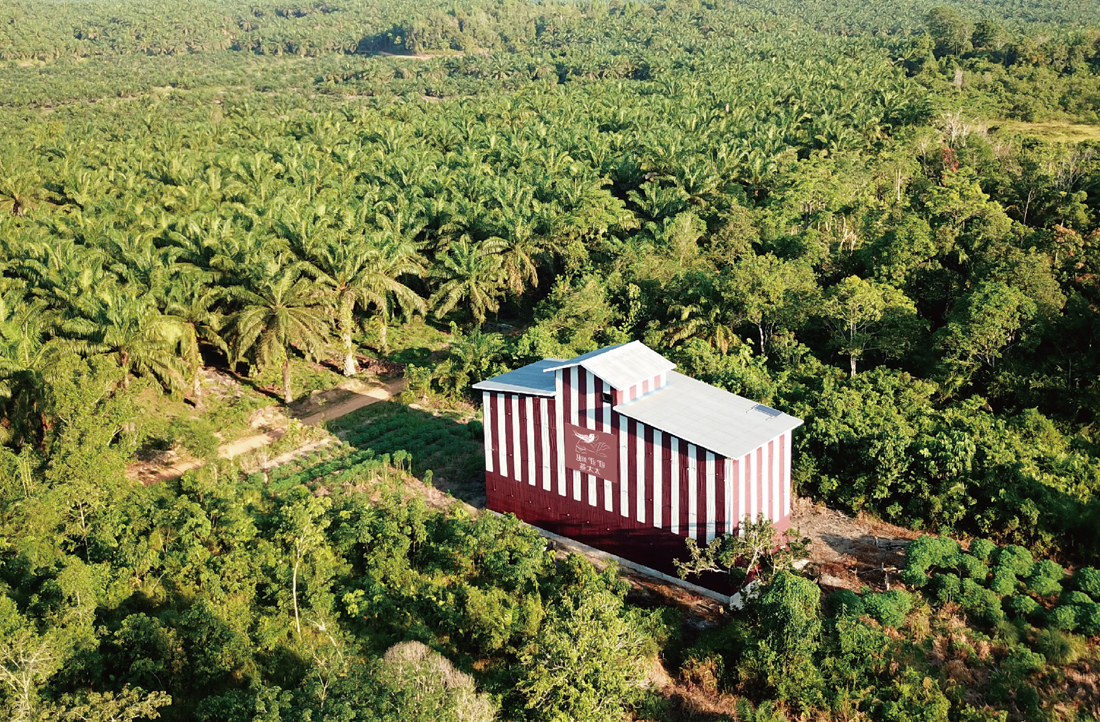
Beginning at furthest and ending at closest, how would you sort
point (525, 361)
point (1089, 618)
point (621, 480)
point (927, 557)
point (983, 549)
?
point (525, 361) < point (621, 480) < point (983, 549) < point (927, 557) < point (1089, 618)

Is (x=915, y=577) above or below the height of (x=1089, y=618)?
above

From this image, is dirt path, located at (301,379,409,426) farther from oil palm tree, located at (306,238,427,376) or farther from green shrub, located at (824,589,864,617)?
green shrub, located at (824,589,864,617)

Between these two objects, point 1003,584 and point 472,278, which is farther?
point 472,278

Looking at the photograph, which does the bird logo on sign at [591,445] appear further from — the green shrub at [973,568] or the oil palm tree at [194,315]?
the oil palm tree at [194,315]

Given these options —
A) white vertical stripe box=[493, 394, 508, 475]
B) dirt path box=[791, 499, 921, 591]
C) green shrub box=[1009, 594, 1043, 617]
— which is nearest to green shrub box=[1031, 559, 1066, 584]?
green shrub box=[1009, 594, 1043, 617]

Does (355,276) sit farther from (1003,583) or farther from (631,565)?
(1003,583)

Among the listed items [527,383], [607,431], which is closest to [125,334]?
[527,383]
